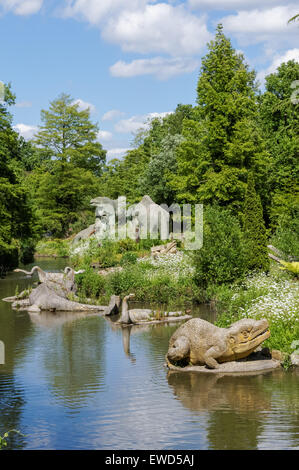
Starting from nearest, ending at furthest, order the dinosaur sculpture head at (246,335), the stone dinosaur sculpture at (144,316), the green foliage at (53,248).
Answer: the dinosaur sculpture head at (246,335), the stone dinosaur sculpture at (144,316), the green foliage at (53,248)

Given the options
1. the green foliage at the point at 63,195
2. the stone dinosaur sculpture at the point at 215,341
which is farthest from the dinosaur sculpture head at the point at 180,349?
the green foliage at the point at 63,195

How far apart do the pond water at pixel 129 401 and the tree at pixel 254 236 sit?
7.71 m

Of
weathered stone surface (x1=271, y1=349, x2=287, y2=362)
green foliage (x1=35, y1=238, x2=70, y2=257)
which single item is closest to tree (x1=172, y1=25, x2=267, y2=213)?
green foliage (x1=35, y1=238, x2=70, y2=257)

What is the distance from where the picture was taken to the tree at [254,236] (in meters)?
23.4

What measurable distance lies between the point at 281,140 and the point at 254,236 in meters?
17.9

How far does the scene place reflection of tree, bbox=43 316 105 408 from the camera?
12.2m

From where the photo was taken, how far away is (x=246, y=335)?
1250cm

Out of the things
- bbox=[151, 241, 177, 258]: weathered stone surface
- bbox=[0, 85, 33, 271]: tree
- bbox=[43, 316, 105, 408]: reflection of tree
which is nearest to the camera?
bbox=[43, 316, 105, 408]: reflection of tree

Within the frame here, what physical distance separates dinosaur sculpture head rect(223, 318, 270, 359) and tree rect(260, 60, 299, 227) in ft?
68.3

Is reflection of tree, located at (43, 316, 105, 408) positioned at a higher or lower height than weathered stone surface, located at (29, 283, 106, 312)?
lower

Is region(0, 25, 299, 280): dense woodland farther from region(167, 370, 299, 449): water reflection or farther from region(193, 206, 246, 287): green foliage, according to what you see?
region(167, 370, 299, 449): water reflection

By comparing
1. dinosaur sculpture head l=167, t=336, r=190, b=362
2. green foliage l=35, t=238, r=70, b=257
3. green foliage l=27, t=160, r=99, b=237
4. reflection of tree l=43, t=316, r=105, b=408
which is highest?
green foliage l=27, t=160, r=99, b=237

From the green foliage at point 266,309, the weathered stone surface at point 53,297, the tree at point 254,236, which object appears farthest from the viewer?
the tree at point 254,236

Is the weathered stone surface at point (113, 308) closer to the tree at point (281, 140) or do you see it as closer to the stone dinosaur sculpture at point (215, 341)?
the stone dinosaur sculpture at point (215, 341)
